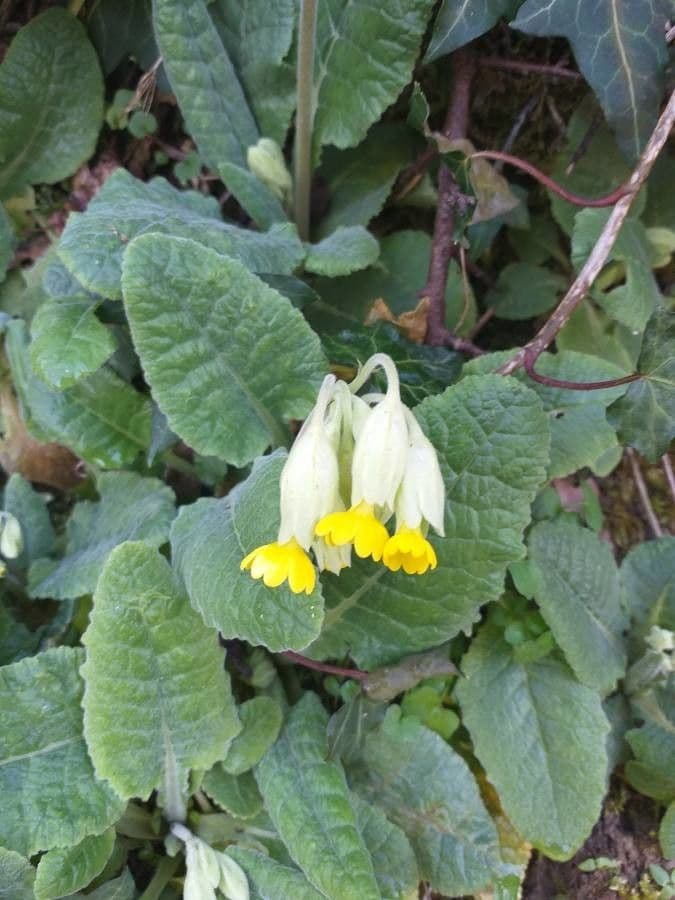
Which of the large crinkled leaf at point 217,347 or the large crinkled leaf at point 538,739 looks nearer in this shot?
the large crinkled leaf at point 217,347

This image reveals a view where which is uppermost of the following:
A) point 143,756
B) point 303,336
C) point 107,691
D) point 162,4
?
point 162,4

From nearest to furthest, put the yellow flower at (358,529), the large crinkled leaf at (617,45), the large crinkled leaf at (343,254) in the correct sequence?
the yellow flower at (358,529), the large crinkled leaf at (617,45), the large crinkled leaf at (343,254)

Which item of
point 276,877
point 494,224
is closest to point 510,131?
point 494,224

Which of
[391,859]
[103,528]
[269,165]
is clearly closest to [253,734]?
[391,859]

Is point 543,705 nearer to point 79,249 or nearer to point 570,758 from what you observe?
point 570,758

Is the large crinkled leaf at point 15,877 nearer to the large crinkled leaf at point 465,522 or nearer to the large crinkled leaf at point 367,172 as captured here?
the large crinkled leaf at point 465,522

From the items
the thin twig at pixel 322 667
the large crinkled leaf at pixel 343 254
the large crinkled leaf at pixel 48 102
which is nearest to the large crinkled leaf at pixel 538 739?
the thin twig at pixel 322 667

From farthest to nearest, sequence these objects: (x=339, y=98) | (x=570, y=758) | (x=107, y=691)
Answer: (x=339, y=98) < (x=570, y=758) < (x=107, y=691)
